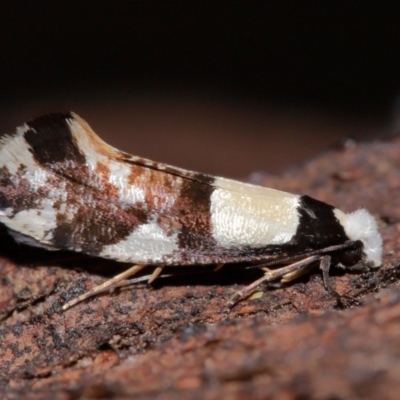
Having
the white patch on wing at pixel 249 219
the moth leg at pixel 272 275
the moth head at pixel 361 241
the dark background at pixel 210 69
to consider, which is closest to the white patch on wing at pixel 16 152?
the white patch on wing at pixel 249 219

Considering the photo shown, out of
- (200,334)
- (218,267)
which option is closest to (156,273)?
(218,267)

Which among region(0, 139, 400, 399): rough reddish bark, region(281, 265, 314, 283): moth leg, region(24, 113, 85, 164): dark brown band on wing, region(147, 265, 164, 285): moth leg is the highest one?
region(24, 113, 85, 164): dark brown band on wing

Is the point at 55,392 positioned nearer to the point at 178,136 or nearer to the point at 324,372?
the point at 324,372

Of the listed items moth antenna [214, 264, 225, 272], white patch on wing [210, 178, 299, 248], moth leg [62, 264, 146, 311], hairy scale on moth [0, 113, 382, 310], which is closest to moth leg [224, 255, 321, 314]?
hairy scale on moth [0, 113, 382, 310]

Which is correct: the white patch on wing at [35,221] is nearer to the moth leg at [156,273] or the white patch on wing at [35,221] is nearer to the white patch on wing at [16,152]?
the white patch on wing at [16,152]

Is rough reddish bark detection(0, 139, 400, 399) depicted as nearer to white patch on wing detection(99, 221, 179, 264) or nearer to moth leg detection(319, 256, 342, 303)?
moth leg detection(319, 256, 342, 303)

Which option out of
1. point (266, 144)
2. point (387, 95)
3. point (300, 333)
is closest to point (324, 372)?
point (300, 333)
